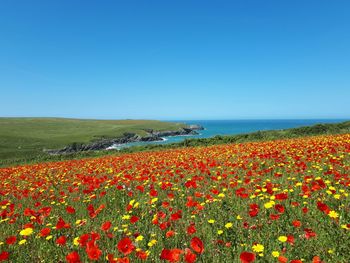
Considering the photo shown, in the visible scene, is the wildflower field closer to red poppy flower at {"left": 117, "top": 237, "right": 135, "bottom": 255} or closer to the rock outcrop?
red poppy flower at {"left": 117, "top": 237, "right": 135, "bottom": 255}

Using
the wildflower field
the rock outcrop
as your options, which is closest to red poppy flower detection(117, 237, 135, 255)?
the wildflower field

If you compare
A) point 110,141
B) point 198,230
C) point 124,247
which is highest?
point 124,247

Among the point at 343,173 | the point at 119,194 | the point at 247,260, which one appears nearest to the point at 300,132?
the point at 343,173

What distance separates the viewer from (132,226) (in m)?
4.77

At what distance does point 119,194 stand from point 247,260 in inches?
211

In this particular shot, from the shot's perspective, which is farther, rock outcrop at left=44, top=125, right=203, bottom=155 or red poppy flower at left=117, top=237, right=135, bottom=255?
rock outcrop at left=44, top=125, right=203, bottom=155

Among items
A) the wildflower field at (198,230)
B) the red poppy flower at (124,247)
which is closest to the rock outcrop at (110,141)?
the wildflower field at (198,230)

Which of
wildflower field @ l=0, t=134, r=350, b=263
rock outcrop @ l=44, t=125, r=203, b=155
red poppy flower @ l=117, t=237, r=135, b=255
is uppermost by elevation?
red poppy flower @ l=117, t=237, r=135, b=255

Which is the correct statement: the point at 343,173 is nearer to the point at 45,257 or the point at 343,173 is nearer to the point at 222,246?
the point at 222,246

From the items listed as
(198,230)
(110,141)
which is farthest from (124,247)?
(110,141)

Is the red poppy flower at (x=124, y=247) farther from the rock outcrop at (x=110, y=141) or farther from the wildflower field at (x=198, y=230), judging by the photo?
the rock outcrop at (x=110, y=141)

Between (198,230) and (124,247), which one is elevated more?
(124,247)

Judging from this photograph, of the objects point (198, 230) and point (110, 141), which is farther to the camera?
point (110, 141)

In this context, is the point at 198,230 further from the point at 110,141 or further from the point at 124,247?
the point at 110,141
